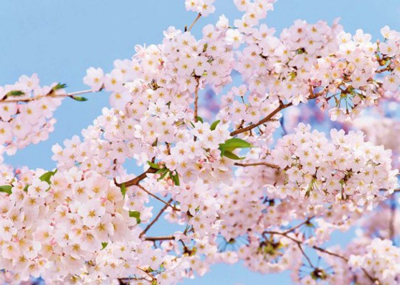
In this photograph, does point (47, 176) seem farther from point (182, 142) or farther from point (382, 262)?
point (382, 262)

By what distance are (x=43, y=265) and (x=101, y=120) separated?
42.0 inches

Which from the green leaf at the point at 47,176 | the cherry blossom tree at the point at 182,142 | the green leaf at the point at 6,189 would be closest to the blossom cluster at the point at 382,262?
the cherry blossom tree at the point at 182,142

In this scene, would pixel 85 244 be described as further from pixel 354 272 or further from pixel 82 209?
pixel 354 272

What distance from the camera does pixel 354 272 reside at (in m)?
7.22

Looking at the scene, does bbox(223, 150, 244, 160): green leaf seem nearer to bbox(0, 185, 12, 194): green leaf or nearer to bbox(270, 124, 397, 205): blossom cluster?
bbox(270, 124, 397, 205): blossom cluster

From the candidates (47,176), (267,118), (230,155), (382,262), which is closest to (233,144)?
(230,155)

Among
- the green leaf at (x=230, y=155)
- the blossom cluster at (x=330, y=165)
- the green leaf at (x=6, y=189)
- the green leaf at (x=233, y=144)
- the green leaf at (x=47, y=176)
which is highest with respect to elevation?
the blossom cluster at (x=330, y=165)

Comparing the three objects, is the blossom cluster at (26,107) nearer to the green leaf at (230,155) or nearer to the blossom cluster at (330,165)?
the green leaf at (230,155)

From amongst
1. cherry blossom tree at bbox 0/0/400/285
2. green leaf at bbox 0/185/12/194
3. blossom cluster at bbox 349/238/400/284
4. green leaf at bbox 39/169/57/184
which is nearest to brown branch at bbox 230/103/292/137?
cherry blossom tree at bbox 0/0/400/285

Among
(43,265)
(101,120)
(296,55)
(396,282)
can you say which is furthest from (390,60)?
(396,282)

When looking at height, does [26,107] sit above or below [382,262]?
below

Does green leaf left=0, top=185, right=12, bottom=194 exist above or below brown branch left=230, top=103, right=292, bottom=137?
below

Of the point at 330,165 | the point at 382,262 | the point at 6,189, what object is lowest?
the point at 6,189

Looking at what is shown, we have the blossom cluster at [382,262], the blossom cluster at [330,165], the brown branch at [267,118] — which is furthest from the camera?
the blossom cluster at [382,262]
